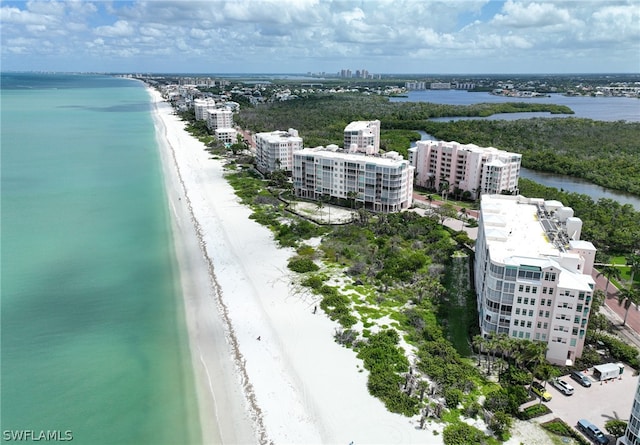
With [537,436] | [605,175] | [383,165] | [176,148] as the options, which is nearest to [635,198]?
[605,175]

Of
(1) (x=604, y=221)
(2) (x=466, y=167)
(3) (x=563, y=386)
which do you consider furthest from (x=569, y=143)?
(3) (x=563, y=386)

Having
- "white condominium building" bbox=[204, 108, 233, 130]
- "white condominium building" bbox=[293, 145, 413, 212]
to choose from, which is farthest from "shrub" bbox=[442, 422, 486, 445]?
"white condominium building" bbox=[204, 108, 233, 130]

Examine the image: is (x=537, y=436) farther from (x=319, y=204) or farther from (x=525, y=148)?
(x=525, y=148)

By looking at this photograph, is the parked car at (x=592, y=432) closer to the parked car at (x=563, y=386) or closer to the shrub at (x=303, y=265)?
the parked car at (x=563, y=386)

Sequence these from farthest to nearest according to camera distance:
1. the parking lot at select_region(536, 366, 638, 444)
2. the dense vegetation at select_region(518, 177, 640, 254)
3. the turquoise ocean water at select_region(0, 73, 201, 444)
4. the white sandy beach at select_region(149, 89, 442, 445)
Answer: the dense vegetation at select_region(518, 177, 640, 254), the turquoise ocean water at select_region(0, 73, 201, 444), the parking lot at select_region(536, 366, 638, 444), the white sandy beach at select_region(149, 89, 442, 445)

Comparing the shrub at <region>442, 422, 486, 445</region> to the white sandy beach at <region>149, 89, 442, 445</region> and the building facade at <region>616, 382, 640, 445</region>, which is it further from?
the building facade at <region>616, 382, 640, 445</region>

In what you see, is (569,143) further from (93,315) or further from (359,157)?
(93,315)

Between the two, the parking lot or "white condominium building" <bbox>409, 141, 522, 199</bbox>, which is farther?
"white condominium building" <bbox>409, 141, 522, 199</bbox>
